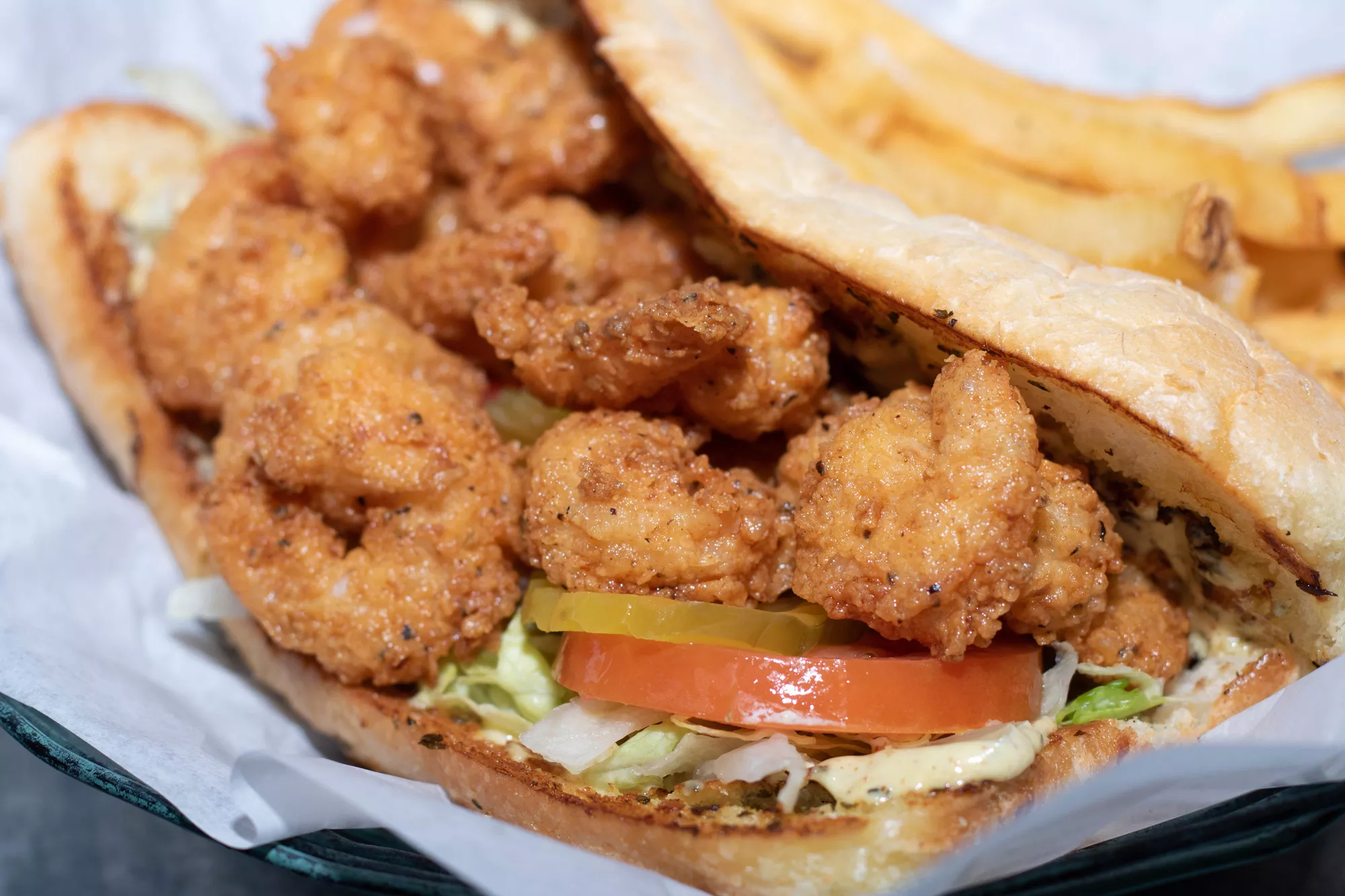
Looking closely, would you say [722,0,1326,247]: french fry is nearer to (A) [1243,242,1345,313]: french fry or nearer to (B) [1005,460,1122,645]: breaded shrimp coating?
(A) [1243,242,1345,313]: french fry

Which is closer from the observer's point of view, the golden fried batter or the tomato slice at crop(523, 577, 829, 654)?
the tomato slice at crop(523, 577, 829, 654)

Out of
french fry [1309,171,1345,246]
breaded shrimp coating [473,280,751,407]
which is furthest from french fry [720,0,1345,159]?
breaded shrimp coating [473,280,751,407]

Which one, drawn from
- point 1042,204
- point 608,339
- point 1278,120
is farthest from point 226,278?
point 1278,120

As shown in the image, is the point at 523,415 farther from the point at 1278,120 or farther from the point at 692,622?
the point at 1278,120

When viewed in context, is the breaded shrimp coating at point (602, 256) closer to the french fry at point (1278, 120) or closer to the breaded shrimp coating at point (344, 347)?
the breaded shrimp coating at point (344, 347)

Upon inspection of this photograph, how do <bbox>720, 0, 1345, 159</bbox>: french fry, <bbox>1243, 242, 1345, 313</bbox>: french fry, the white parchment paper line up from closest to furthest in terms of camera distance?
the white parchment paper
<bbox>1243, 242, 1345, 313</bbox>: french fry
<bbox>720, 0, 1345, 159</bbox>: french fry

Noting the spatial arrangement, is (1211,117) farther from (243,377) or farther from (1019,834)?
(243,377)

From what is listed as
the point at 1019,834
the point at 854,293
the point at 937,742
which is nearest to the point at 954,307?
the point at 854,293
